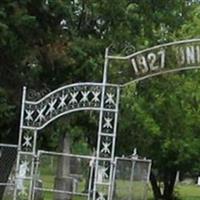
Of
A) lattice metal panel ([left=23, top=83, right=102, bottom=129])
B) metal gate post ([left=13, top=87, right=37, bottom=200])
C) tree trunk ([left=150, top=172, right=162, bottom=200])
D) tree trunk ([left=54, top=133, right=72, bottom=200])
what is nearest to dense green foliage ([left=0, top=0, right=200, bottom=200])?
tree trunk ([left=54, top=133, right=72, bottom=200])

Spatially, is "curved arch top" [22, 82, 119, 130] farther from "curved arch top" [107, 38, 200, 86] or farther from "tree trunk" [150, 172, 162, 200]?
"tree trunk" [150, 172, 162, 200]

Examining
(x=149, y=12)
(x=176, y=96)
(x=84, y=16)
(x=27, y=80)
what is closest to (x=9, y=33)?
(x=27, y=80)

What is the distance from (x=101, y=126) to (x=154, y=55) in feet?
6.35

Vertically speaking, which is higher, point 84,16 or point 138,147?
point 84,16

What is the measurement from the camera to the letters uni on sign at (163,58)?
16.9 m

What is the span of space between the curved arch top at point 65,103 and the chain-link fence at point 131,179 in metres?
3.79

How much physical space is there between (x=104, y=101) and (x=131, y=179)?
5.04 m

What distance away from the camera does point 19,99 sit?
2184cm

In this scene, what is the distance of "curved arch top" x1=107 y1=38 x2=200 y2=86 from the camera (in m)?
16.9

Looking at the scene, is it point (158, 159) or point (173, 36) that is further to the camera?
point (158, 159)

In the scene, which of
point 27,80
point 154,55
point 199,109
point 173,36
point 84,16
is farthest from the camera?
point 199,109

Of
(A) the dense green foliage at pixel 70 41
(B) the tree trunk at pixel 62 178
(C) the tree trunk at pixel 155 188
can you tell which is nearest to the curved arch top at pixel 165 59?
(A) the dense green foliage at pixel 70 41

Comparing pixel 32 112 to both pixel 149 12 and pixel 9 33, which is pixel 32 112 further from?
pixel 149 12

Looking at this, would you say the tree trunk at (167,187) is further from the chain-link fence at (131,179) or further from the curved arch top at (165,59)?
the curved arch top at (165,59)
